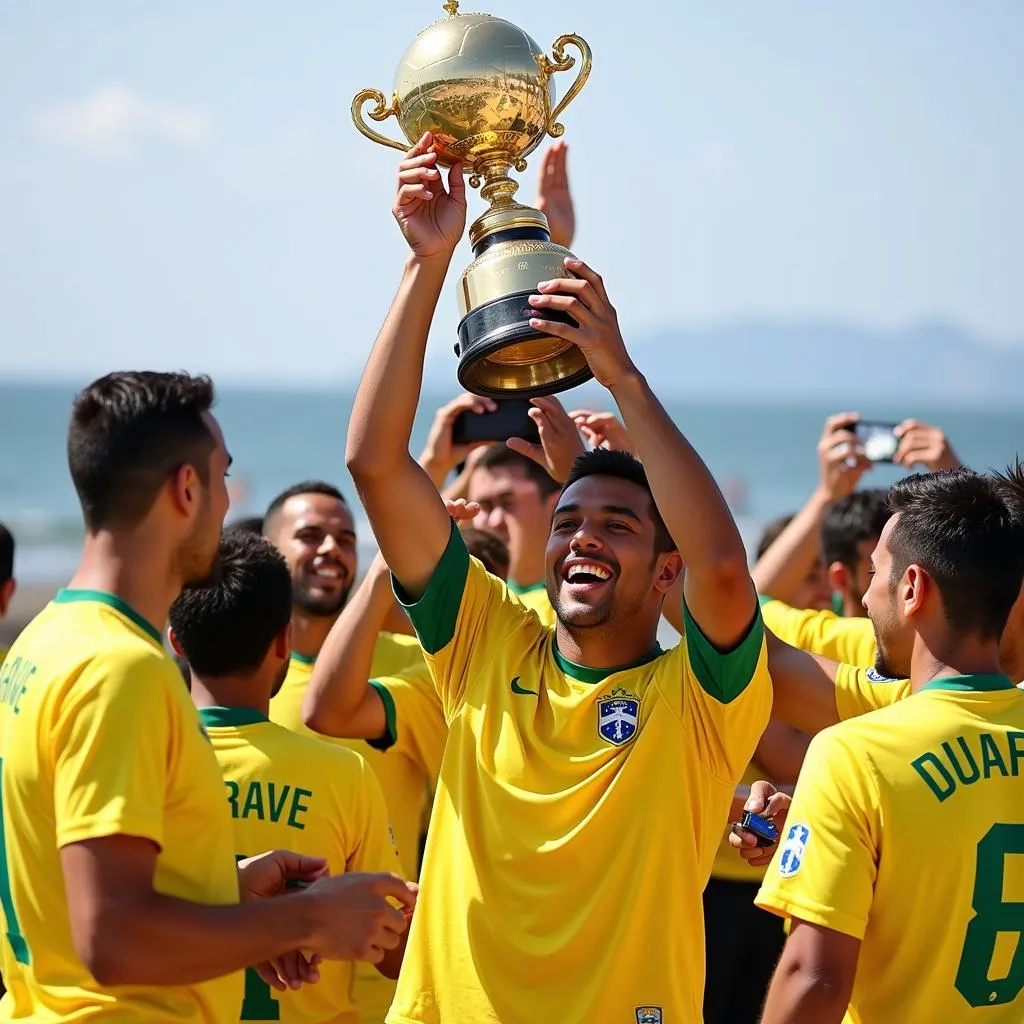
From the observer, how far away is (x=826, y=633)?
6.39 metres

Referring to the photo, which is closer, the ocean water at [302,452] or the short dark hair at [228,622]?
the short dark hair at [228,622]

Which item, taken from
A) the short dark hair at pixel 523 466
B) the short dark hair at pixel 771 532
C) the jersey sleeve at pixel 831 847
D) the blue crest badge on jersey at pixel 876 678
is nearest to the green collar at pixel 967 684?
the jersey sleeve at pixel 831 847

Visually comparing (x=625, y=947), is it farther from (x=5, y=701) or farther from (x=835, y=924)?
(x=5, y=701)

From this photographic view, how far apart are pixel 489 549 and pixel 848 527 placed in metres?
1.64

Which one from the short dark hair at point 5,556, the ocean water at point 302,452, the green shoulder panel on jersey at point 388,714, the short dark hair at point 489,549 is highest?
the ocean water at point 302,452

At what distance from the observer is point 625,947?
3.90 metres

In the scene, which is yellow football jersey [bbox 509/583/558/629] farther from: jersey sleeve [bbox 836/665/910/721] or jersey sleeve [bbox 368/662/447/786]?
jersey sleeve [bbox 836/665/910/721]

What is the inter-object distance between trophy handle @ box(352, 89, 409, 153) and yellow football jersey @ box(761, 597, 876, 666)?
2575 millimetres

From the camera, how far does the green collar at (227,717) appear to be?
4.71 meters

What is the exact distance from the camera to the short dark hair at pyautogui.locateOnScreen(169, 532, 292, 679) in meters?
4.72

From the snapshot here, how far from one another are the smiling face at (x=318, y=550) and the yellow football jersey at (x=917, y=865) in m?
3.09

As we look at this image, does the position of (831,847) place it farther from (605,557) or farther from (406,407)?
(406,407)

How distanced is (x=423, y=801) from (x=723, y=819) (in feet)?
7.70

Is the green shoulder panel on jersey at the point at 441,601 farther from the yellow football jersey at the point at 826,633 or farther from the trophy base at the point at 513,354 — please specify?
the yellow football jersey at the point at 826,633
